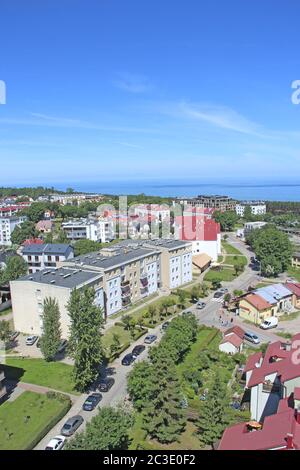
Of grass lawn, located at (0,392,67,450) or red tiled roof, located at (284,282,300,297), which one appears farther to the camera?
red tiled roof, located at (284,282,300,297)

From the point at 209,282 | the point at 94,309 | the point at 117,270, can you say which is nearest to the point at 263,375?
the point at 94,309

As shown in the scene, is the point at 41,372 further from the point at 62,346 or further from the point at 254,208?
the point at 254,208

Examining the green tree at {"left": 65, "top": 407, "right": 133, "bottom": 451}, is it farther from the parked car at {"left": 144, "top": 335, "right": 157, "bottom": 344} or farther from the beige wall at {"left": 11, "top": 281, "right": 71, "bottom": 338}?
the beige wall at {"left": 11, "top": 281, "right": 71, "bottom": 338}

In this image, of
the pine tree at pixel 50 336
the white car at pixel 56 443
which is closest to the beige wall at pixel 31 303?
the pine tree at pixel 50 336

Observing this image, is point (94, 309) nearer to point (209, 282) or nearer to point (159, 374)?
point (159, 374)

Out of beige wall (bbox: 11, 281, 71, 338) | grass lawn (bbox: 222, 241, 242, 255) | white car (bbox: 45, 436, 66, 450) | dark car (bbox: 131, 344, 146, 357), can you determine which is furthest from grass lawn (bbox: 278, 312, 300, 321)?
grass lawn (bbox: 222, 241, 242, 255)

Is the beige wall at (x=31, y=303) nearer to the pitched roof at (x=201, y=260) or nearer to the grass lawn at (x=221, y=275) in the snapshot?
the grass lawn at (x=221, y=275)

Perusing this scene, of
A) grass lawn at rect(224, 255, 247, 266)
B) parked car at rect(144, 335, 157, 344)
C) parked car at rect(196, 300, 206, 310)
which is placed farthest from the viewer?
grass lawn at rect(224, 255, 247, 266)
